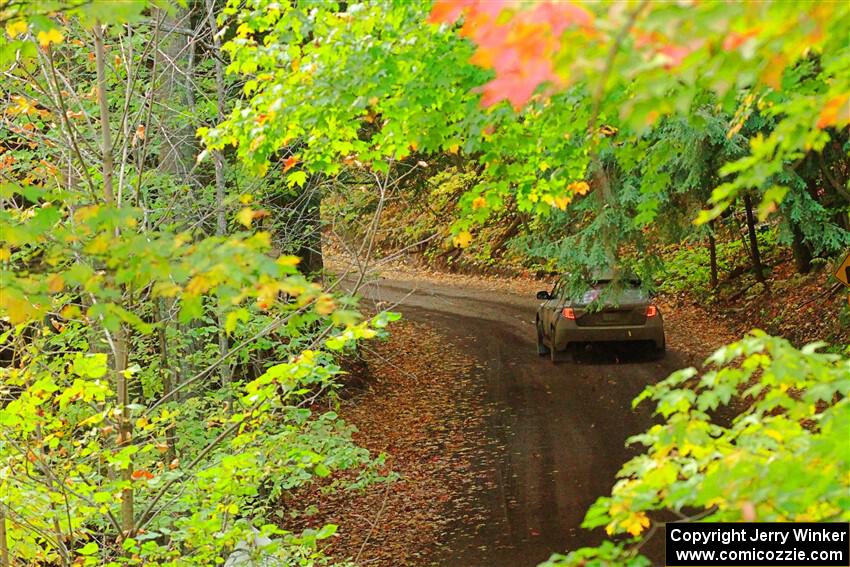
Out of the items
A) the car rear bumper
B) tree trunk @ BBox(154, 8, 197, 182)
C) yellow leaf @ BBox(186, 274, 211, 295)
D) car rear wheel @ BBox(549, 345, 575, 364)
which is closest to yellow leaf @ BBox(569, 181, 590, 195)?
yellow leaf @ BBox(186, 274, 211, 295)

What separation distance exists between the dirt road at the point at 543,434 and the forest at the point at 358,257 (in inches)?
3.0

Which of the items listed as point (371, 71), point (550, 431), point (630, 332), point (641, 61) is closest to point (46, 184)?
point (371, 71)

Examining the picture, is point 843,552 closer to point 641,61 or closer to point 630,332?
point 641,61

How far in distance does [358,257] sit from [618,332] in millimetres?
10818

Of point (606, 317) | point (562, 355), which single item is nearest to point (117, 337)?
point (606, 317)

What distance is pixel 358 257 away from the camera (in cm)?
Result: 638

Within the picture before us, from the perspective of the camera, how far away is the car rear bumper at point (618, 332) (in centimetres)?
1633

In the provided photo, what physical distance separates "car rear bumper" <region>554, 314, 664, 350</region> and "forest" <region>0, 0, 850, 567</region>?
589mm

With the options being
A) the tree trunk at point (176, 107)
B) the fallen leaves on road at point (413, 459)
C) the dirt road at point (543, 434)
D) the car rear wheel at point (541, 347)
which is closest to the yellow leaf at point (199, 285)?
the dirt road at point (543, 434)

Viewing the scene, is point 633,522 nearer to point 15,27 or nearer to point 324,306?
point 324,306

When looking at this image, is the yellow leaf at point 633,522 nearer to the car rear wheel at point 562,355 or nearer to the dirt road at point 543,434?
the dirt road at point 543,434

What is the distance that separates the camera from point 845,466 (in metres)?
3.02

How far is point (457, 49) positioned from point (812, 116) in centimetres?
279

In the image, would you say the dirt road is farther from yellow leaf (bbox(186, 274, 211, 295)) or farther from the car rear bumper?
yellow leaf (bbox(186, 274, 211, 295))
